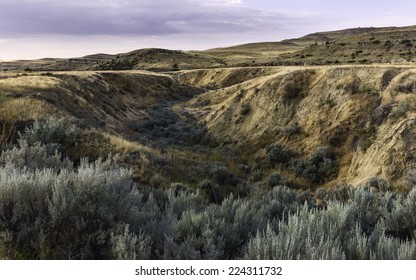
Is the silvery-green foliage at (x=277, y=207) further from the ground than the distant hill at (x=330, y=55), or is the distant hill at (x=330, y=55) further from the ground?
the distant hill at (x=330, y=55)

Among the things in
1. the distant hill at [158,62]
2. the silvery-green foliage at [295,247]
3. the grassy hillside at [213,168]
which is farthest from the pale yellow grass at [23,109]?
the distant hill at [158,62]

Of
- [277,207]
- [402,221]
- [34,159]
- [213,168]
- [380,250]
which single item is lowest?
[213,168]

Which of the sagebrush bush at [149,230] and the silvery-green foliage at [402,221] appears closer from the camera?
the sagebrush bush at [149,230]

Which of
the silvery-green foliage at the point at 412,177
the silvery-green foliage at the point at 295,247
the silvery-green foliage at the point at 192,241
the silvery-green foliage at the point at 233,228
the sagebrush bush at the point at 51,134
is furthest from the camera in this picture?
the silvery-green foliage at the point at 412,177

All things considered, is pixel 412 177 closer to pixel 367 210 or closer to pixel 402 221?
pixel 367 210

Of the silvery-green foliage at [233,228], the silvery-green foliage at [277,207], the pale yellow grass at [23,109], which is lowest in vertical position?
the silvery-green foliage at [277,207]

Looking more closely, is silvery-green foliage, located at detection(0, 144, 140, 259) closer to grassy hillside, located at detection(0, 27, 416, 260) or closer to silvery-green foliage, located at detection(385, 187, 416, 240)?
grassy hillside, located at detection(0, 27, 416, 260)

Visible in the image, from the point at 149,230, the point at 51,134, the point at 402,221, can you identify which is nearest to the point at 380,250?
the point at 402,221

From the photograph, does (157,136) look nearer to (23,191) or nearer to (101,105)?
(101,105)

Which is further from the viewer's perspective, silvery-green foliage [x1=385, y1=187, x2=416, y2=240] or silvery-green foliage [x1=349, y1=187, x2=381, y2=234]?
silvery-green foliage [x1=349, y1=187, x2=381, y2=234]

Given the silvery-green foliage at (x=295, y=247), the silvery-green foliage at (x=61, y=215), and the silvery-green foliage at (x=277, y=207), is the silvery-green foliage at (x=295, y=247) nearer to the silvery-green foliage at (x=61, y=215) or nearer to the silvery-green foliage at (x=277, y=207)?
the silvery-green foliage at (x=277, y=207)

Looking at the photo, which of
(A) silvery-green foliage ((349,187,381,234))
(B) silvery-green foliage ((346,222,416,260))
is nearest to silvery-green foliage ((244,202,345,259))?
(B) silvery-green foliage ((346,222,416,260))
